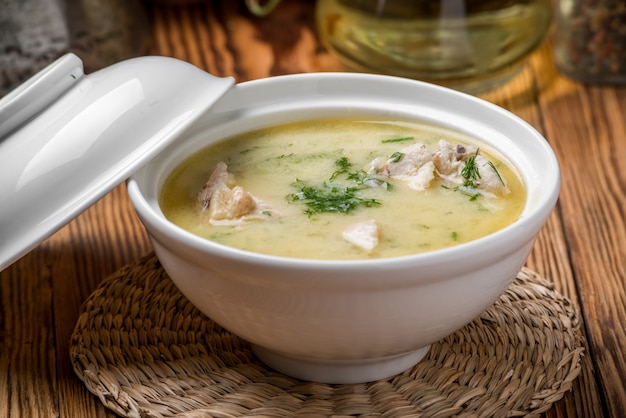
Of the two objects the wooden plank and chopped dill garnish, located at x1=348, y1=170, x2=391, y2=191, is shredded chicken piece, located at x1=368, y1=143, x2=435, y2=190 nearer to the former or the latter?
chopped dill garnish, located at x1=348, y1=170, x2=391, y2=191

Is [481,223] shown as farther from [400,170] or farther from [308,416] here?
[308,416]

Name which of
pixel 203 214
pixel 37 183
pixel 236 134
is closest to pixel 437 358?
pixel 203 214

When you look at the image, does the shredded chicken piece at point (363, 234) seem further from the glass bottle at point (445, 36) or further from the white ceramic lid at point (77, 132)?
the glass bottle at point (445, 36)

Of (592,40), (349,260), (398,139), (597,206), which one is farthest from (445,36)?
(349,260)

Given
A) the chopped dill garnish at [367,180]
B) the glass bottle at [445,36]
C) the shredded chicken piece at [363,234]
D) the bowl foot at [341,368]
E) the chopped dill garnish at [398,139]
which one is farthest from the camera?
the glass bottle at [445,36]

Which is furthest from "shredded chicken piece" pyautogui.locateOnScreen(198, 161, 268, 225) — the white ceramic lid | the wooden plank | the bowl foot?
the wooden plank

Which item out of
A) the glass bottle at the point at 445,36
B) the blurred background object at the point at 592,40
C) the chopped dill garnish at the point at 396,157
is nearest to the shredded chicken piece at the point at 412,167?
the chopped dill garnish at the point at 396,157

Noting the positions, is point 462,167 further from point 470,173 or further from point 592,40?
point 592,40
